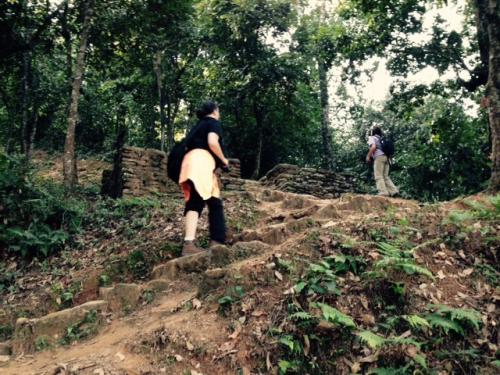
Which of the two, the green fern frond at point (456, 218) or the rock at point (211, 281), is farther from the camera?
the green fern frond at point (456, 218)

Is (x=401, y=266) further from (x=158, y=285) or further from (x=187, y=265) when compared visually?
(x=158, y=285)

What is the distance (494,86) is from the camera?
23.6 ft

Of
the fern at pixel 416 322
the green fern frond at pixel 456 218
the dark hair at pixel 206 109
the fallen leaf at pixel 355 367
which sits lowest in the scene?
the fallen leaf at pixel 355 367

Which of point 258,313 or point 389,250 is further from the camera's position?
point 389,250

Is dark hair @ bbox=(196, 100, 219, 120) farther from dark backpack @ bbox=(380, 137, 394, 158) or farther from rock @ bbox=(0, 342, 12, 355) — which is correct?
dark backpack @ bbox=(380, 137, 394, 158)

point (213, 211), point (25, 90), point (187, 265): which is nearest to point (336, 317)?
point (187, 265)

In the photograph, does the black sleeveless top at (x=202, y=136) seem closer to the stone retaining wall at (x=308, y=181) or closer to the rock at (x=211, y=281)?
the rock at (x=211, y=281)

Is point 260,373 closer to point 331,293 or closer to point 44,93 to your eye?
point 331,293

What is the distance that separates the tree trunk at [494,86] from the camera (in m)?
7.01

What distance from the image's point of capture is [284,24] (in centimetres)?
1493

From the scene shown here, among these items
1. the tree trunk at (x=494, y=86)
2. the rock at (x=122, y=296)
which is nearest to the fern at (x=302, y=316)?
the rock at (x=122, y=296)

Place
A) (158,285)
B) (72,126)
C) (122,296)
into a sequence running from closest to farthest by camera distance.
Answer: (122,296)
(158,285)
(72,126)

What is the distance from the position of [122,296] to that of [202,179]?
1.64 meters

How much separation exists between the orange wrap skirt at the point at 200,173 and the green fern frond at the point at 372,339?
8.82 feet
